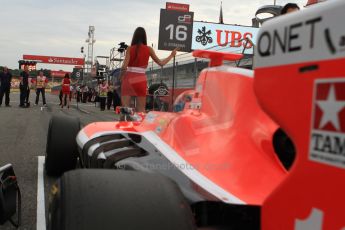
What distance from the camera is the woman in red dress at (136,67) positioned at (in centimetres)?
567

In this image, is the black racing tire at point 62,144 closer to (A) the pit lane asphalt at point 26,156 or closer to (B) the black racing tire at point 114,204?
(A) the pit lane asphalt at point 26,156

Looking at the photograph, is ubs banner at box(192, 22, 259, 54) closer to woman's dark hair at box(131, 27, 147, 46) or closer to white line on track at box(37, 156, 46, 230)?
woman's dark hair at box(131, 27, 147, 46)

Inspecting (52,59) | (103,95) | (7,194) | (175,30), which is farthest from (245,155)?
(52,59)

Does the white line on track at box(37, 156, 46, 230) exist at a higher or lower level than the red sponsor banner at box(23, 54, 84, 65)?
lower

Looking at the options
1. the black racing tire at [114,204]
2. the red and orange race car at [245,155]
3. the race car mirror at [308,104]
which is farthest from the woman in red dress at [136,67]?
the race car mirror at [308,104]

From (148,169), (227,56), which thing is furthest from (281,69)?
(227,56)

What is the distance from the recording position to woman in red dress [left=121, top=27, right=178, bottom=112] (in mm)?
5668

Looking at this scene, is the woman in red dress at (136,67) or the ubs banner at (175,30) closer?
the woman in red dress at (136,67)

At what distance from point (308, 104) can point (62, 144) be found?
10.0ft

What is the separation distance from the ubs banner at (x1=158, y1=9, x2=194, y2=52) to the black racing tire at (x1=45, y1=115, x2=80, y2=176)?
12.9m

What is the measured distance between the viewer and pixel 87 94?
103 feet

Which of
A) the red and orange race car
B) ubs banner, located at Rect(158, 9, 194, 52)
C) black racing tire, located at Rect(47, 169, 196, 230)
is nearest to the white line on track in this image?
the red and orange race car

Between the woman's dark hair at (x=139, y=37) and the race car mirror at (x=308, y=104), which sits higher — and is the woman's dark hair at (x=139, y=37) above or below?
above

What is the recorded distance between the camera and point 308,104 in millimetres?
1003
